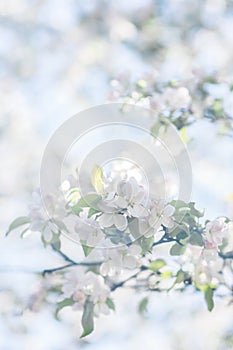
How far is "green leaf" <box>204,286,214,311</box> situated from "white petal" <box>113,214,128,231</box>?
0.70 feet

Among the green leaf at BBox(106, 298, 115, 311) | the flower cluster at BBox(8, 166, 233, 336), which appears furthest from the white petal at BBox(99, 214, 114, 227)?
the green leaf at BBox(106, 298, 115, 311)

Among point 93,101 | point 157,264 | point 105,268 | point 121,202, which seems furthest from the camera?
point 93,101

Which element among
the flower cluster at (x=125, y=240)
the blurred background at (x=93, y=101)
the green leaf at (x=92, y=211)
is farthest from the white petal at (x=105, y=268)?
the blurred background at (x=93, y=101)

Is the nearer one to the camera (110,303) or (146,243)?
(146,243)

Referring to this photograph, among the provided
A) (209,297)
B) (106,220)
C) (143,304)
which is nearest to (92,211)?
(106,220)

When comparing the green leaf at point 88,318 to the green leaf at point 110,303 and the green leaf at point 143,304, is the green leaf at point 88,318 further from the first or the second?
the green leaf at point 143,304

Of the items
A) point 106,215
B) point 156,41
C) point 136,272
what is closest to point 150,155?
point 136,272

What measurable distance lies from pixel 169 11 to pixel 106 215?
1352 millimetres

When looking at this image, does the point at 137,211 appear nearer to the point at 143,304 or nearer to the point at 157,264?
the point at 157,264

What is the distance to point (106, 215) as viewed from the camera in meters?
0.78

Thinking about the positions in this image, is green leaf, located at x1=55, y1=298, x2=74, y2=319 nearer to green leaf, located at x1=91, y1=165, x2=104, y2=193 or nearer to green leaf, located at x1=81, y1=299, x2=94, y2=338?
green leaf, located at x1=81, y1=299, x2=94, y2=338

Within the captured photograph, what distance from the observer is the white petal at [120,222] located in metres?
0.77

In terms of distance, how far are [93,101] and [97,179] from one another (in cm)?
101

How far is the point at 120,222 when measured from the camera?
78cm
